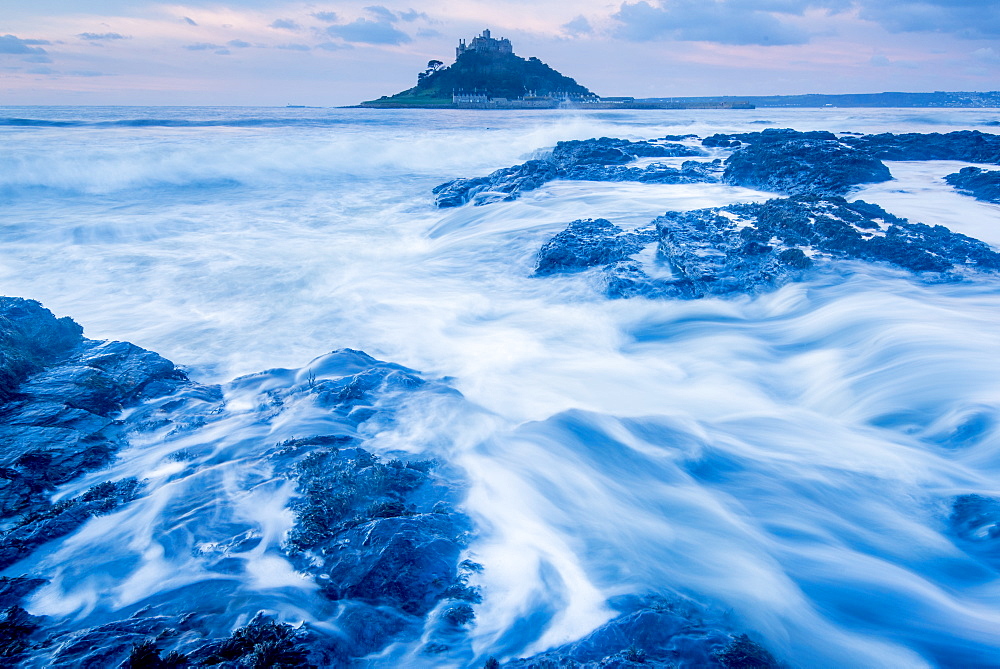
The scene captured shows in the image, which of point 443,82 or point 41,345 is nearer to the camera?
point 41,345

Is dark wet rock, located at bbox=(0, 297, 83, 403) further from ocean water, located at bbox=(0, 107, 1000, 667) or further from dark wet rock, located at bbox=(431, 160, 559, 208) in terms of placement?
dark wet rock, located at bbox=(431, 160, 559, 208)

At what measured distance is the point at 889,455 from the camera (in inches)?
166

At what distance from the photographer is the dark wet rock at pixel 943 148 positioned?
53.6 feet

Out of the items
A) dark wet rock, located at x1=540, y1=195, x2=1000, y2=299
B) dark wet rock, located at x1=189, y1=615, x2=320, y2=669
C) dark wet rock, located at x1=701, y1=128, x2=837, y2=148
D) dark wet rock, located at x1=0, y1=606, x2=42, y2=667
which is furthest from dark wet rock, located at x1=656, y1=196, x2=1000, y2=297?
dark wet rock, located at x1=701, y1=128, x2=837, y2=148

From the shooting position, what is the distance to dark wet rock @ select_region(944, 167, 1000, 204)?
36.8 feet

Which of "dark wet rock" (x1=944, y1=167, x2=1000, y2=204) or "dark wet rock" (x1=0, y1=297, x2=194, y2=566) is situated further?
"dark wet rock" (x1=944, y1=167, x2=1000, y2=204)

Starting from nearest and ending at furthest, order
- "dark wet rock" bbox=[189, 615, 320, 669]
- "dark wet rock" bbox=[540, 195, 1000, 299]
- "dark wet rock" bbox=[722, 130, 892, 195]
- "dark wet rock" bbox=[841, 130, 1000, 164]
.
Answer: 1. "dark wet rock" bbox=[189, 615, 320, 669]
2. "dark wet rock" bbox=[540, 195, 1000, 299]
3. "dark wet rock" bbox=[722, 130, 892, 195]
4. "dark wet rock" bbox=[841, 130, 1000, 164]

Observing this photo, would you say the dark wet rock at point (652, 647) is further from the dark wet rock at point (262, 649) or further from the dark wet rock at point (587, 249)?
the dark wet rock at point (587, 249)

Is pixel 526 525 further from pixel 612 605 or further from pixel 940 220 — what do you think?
pixel 940 220

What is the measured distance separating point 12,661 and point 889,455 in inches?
212

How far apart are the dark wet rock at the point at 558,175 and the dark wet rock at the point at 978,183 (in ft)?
17.2

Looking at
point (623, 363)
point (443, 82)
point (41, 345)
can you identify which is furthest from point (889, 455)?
point (443, 82)

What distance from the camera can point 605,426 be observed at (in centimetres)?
477

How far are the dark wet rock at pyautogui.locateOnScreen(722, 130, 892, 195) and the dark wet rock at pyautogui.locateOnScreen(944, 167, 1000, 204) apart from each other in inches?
53.3
